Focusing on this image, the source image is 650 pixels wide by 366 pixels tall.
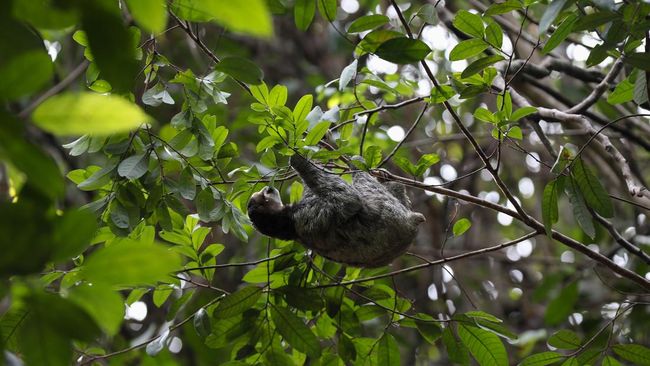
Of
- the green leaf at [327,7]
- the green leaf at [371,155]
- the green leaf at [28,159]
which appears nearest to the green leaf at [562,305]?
the green leaf at [371,155]

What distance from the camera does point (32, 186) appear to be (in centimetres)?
132

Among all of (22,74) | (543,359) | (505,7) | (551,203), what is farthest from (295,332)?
(22,74)

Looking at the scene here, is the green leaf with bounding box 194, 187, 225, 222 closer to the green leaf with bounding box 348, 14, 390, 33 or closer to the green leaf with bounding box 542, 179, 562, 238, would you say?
the green leaf with bounding box 348, 14, 390, 33

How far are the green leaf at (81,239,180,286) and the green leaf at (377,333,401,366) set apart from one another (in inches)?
85.2

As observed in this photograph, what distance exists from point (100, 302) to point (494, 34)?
2158 mm

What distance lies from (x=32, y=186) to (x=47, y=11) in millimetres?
331

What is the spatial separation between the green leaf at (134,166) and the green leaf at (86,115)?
5.72 feet

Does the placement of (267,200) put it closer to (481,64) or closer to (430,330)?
(430,330)

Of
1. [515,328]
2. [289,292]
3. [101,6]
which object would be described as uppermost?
[101,6]

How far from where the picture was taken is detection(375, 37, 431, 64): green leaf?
2731 mm

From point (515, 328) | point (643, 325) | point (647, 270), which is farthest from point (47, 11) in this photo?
point (515, 328)

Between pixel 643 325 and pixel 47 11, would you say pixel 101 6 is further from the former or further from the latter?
pixel 643 325

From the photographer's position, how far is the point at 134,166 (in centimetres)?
299

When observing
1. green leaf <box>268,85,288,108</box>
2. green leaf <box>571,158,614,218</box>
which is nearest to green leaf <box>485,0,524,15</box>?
green leaf <box>571,158,614,218</box>
